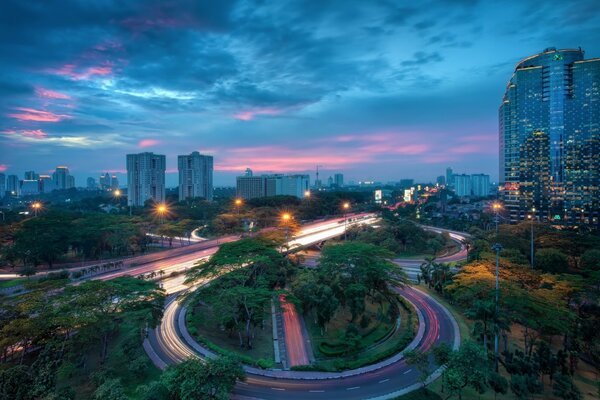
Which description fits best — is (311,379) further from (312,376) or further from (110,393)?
(110,393)

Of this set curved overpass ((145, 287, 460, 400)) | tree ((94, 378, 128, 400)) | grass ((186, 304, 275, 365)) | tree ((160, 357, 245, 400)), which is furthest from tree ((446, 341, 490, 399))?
tree ((94, 378, 128, 400))

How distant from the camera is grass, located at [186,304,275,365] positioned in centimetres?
2872

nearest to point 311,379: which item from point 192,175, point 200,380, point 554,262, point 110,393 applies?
point 200,380

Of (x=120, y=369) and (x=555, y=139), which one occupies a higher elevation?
(x=555, y=139)

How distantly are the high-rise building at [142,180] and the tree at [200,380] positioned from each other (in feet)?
486

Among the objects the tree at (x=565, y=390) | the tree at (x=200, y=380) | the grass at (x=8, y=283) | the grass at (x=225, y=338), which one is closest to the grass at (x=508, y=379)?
the tree at (x=565, y=390)

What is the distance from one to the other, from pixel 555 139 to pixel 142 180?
162 meters

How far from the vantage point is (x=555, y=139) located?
89312 millimetres

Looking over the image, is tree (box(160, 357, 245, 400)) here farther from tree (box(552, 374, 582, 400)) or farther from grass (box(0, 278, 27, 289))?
grass (box(0, 278, 27, 289))

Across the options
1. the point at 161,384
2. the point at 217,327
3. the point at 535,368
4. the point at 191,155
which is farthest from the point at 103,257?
the point at 191,155

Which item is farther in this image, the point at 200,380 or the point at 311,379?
the point at 311,379

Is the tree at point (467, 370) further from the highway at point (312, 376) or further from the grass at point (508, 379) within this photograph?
the highway at point (312, 376)

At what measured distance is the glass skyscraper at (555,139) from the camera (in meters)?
83.5

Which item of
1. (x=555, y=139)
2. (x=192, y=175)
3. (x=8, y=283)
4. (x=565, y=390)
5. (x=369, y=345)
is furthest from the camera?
(x=192, y=175)
